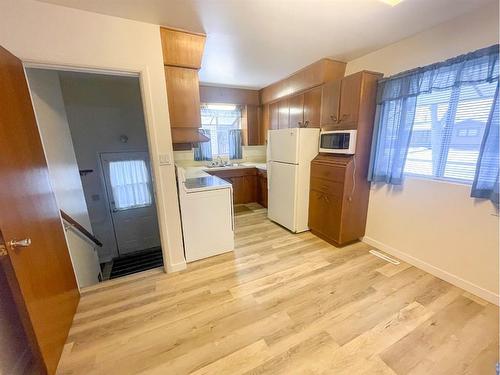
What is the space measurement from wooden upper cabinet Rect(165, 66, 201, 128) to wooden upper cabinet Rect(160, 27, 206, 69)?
0.06 metres

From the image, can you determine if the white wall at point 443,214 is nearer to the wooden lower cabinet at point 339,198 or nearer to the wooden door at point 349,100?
the wooden lower cabinet at point 339,198

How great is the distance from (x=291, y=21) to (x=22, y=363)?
331 centimetres

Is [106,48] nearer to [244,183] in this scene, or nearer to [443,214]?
[244,183]

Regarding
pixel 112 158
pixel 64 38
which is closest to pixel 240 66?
pixel 64 38

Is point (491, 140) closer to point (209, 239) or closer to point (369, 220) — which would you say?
point (369, 220)


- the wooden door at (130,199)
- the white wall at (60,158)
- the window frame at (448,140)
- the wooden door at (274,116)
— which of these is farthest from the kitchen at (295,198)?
the wooden door at (130,199)

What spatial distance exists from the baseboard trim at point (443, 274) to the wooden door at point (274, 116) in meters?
2.72

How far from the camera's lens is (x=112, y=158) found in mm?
3709

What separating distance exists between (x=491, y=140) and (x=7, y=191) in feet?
10.9

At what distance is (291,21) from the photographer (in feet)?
6.08

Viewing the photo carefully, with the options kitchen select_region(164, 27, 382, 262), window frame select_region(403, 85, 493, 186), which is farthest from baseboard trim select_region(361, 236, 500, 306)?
window frame select_region(403, 85, 493, 186)

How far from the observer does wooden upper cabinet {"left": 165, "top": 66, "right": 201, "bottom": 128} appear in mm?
2027

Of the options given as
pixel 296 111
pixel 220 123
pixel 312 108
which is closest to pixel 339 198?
pixel 312 108

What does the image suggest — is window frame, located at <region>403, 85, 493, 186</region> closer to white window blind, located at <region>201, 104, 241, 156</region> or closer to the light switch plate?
the light switch plate
